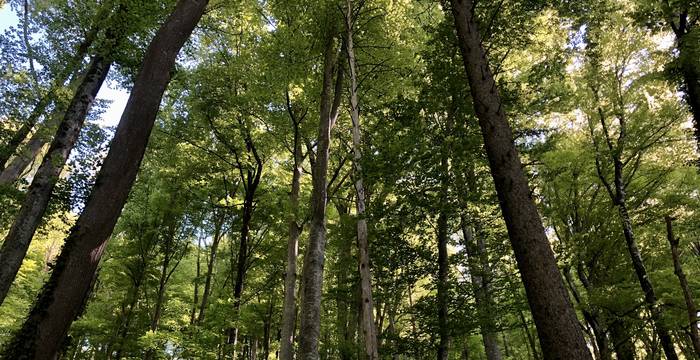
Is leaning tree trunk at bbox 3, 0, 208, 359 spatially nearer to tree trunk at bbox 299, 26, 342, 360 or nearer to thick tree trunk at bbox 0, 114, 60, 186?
tree trunk at bbox 299, 26, 342, 360

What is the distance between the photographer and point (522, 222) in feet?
16.1

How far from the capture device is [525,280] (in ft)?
15.3

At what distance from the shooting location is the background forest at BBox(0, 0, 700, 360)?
562 cm

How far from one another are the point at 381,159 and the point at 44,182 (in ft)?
27.8

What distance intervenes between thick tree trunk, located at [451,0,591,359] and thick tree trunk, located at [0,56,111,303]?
957 centimetres

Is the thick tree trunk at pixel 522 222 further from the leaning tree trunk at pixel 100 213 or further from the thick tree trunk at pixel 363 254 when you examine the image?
the leaning tree trunk at pixel 100 213

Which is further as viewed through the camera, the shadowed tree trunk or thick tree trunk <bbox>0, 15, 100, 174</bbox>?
thick tree trunk <bbox>0, 15, 100, 174</bbox>

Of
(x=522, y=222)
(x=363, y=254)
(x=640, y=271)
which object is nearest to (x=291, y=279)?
(x=363, y=254)

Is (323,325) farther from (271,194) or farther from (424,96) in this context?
(424,96)

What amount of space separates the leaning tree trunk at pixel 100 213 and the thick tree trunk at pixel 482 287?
728cm

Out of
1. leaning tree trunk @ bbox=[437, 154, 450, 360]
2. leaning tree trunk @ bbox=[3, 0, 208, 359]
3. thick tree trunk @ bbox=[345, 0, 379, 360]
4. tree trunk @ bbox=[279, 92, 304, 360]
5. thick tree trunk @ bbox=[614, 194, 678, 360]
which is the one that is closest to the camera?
leaning tree trunk @ bbox=[3, 0, 208, 359]

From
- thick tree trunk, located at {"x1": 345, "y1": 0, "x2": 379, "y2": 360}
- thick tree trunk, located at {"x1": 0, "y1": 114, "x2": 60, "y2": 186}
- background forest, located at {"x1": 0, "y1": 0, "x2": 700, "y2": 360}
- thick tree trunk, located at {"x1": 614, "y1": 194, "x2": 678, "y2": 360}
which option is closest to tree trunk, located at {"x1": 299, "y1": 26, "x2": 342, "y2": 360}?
background forest, located at {"x1": 0, "y1": 0, "x2": 700, "y2": 360}

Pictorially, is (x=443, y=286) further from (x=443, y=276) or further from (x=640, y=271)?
(x=640, y=271)

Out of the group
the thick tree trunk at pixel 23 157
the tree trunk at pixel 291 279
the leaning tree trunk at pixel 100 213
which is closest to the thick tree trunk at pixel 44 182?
the thick tree trunk at pixel 23 157
